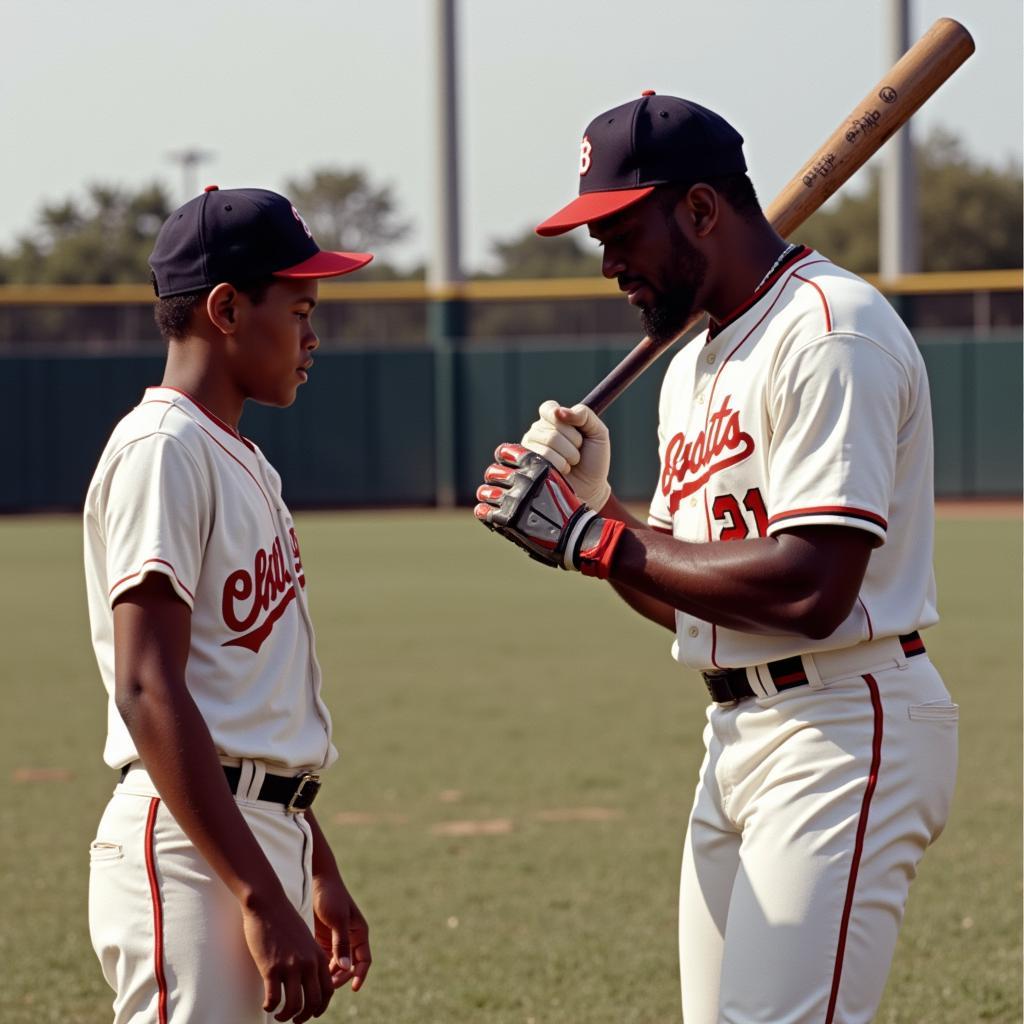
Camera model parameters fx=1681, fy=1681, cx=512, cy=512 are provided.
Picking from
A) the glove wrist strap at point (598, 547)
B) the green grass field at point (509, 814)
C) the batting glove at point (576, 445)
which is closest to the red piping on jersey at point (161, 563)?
the glove wrist strap at point (598, 547)

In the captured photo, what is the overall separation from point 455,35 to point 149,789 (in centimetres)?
2947

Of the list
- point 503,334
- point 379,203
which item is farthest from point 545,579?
point 379,203

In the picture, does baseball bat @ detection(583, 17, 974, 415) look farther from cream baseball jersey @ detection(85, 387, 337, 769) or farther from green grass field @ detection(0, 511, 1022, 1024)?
green grass field @ detection(0, 511, 1022, 1024)

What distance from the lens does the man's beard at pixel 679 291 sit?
117 inches

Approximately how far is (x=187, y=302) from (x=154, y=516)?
44 centimetres

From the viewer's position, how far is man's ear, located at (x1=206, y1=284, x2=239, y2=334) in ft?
9.23

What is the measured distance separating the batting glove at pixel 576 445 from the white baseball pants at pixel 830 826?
0.66 metres

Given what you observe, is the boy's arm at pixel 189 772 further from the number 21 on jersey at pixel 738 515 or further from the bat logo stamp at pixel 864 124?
the bat logo stamp at pixel 864 124

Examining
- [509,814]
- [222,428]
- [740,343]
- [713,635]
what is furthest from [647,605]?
[509,814]

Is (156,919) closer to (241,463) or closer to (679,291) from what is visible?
(241,463)

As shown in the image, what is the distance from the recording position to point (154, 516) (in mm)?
2588

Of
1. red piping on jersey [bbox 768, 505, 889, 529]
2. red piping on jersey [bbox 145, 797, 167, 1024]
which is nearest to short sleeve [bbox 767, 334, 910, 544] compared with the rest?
red piping on jersey [bbox 768, 505, 889, 529]

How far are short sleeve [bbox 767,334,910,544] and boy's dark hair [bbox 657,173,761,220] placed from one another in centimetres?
37

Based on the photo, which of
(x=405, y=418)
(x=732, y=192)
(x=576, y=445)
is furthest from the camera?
(x=405, y=418)
